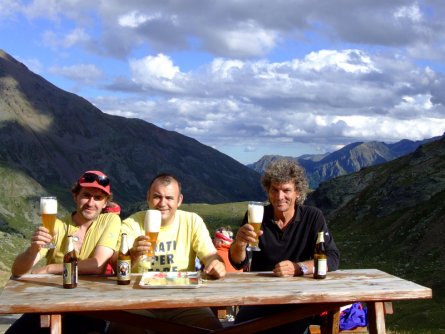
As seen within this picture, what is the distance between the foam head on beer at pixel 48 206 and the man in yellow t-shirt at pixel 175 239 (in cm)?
111

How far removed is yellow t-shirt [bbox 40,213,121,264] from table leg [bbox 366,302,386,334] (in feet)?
11.0

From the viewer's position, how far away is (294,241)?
336 inches

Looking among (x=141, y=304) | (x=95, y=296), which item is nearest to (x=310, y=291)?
(x=141, y=304)

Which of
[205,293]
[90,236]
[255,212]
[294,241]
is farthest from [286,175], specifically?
[90,236]

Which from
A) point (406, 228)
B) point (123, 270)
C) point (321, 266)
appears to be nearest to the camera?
point (123, 270)

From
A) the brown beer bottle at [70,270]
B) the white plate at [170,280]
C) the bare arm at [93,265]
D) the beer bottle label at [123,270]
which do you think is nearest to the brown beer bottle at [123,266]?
the beer bottle label at [123,270]

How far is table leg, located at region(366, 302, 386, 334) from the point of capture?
7.38 metres

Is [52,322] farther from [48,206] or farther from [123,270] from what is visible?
[48,206]

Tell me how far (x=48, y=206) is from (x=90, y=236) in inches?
42.3

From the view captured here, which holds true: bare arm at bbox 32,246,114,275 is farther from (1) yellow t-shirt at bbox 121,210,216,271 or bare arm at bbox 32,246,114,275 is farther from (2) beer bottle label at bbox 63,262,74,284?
(2) beer bottle label at bbox 63,262,74,284

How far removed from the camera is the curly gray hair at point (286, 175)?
8570 mm

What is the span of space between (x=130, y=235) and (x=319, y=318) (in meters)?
2.99

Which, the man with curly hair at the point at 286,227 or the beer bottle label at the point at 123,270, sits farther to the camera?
the man with curly hair at the point at 286,227

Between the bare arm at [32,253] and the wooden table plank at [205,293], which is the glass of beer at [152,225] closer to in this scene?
the wooden table plank at [205,293]
